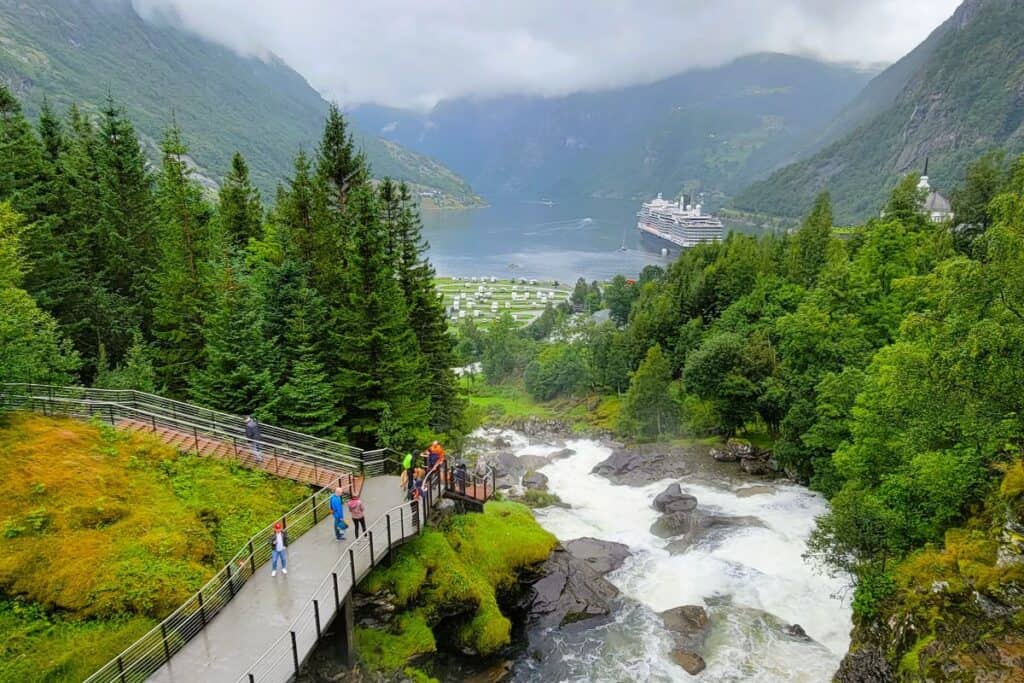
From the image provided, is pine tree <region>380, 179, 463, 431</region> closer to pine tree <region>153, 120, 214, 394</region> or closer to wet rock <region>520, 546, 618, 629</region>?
pine tree <region>153, 120, 214, 394</region>

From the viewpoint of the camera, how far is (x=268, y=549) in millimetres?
17922

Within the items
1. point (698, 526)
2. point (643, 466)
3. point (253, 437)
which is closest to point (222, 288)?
point (253, 437)

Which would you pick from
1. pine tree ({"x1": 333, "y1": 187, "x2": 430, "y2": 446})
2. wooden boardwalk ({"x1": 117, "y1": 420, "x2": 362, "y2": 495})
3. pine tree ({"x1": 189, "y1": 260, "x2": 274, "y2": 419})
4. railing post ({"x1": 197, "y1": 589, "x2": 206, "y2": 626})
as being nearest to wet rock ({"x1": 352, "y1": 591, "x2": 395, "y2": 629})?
wooden boardwalk ({"x1": 117, "y1": 420, "x2": 362, "y2": 495})

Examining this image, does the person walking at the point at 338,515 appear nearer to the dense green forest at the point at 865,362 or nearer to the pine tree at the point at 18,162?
the dense green forest at the point at 865,362

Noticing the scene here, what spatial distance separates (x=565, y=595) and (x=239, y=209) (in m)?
32.2

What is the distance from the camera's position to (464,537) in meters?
23.6

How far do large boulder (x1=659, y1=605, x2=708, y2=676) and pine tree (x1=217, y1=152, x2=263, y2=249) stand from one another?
33128 millimetres

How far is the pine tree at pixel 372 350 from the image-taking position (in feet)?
88.6

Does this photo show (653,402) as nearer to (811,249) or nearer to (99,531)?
(811,249)

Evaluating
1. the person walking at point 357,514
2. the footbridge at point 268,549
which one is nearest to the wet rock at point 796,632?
the footbridge at point 268,549

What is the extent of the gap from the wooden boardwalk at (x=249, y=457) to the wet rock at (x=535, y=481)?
879 inches

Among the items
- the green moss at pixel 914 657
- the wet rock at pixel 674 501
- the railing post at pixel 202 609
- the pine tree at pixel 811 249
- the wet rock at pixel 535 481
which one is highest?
the pine tree at pixel 811 249

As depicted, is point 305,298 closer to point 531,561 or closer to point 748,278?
point 531,561

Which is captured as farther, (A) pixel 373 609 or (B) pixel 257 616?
(A) pixel 373 609
